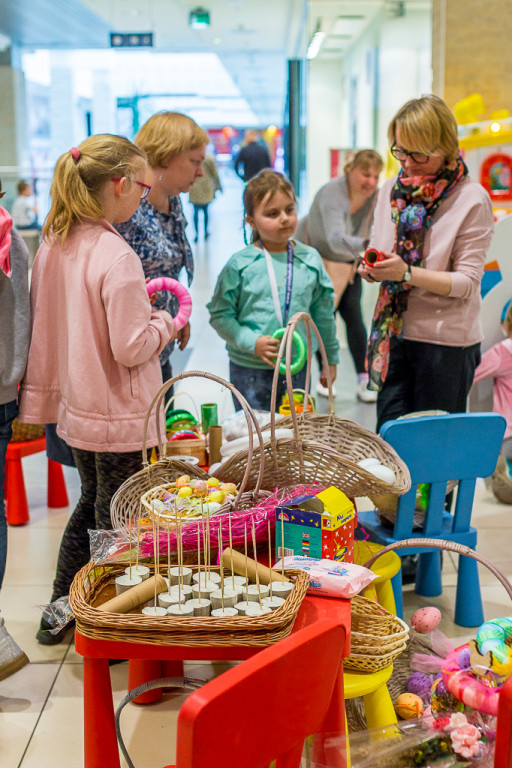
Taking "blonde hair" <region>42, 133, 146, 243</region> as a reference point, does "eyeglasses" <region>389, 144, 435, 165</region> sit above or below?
above

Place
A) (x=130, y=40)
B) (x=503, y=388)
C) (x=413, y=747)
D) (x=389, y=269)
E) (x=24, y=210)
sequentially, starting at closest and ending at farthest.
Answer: (x=413, y=747) < (x=389, y=269) < (x=503, y=388) < (x=130, y=40) < (x=24, y=210)

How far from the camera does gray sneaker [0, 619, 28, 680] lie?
232 centimetres

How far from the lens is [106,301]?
216 centimetres

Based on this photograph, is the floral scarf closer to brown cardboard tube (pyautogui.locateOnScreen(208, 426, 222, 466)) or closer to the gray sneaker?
brown cardboard tube (pyautogui.locateOnScreen(208, 426, 222, 466))

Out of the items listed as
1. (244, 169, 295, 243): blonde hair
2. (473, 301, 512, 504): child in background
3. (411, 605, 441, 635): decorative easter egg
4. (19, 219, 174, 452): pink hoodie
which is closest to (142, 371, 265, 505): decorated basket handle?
(19, 219, 174, 452): pink hoodie

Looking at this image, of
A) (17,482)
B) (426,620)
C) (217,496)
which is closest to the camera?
(217,496)

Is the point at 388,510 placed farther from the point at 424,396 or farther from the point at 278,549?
the point at 278,549

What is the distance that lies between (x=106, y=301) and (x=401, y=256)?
42.5 inches

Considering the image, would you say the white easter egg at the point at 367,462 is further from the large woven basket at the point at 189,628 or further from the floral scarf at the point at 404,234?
the floral scarf at the point at 404,234

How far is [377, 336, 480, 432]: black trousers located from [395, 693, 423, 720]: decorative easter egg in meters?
1.08

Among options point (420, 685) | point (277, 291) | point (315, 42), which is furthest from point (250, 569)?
point (315, 42)

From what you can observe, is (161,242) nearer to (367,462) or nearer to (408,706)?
(367,462)

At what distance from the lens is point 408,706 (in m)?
1.94

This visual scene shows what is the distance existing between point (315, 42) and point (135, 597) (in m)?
6.34
